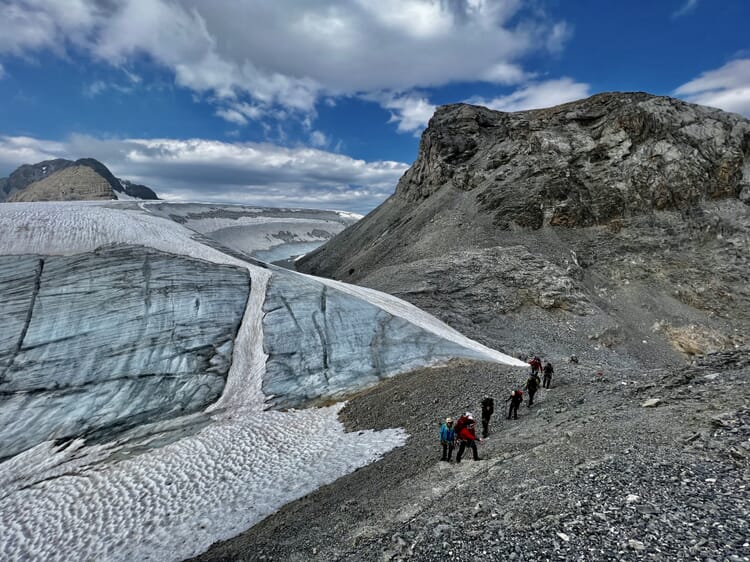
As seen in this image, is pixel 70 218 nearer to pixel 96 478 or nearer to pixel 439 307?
pixel 96 478

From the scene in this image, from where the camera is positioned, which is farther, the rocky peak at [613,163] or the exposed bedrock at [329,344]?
the rocky peak at [613,163]

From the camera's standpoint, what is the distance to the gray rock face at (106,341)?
34.8 ft

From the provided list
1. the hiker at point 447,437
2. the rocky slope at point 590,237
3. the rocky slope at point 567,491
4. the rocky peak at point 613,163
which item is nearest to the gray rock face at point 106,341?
the rocky slope at point 567,491

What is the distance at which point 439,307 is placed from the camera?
23.1 m

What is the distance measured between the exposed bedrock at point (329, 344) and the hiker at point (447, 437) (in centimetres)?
528

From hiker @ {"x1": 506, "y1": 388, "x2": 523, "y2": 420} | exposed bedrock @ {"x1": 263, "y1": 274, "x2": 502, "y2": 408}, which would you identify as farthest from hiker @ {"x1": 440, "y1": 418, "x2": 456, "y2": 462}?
exposed bedrock @ {"x1": 263, "y1": 274, "x2": 502, "y2": 408}

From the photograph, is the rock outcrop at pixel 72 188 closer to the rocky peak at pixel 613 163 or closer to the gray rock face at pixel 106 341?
the rocky peak at pixel 613 163

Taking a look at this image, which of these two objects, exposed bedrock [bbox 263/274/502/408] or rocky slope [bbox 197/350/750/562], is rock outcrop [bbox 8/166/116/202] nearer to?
exposed bedrock [bbox 263/274/502/408]

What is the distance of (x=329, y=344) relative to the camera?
14125 mm

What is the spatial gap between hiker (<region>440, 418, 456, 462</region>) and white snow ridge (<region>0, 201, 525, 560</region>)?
2031 millimetres

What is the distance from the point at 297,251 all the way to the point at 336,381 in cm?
6791

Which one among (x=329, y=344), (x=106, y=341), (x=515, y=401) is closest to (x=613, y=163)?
(x=329, y=344)

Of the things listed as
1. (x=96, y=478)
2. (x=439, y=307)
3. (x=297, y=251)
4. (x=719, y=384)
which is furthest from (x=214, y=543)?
(x=297, y=251)

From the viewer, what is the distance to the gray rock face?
10.6 metres
